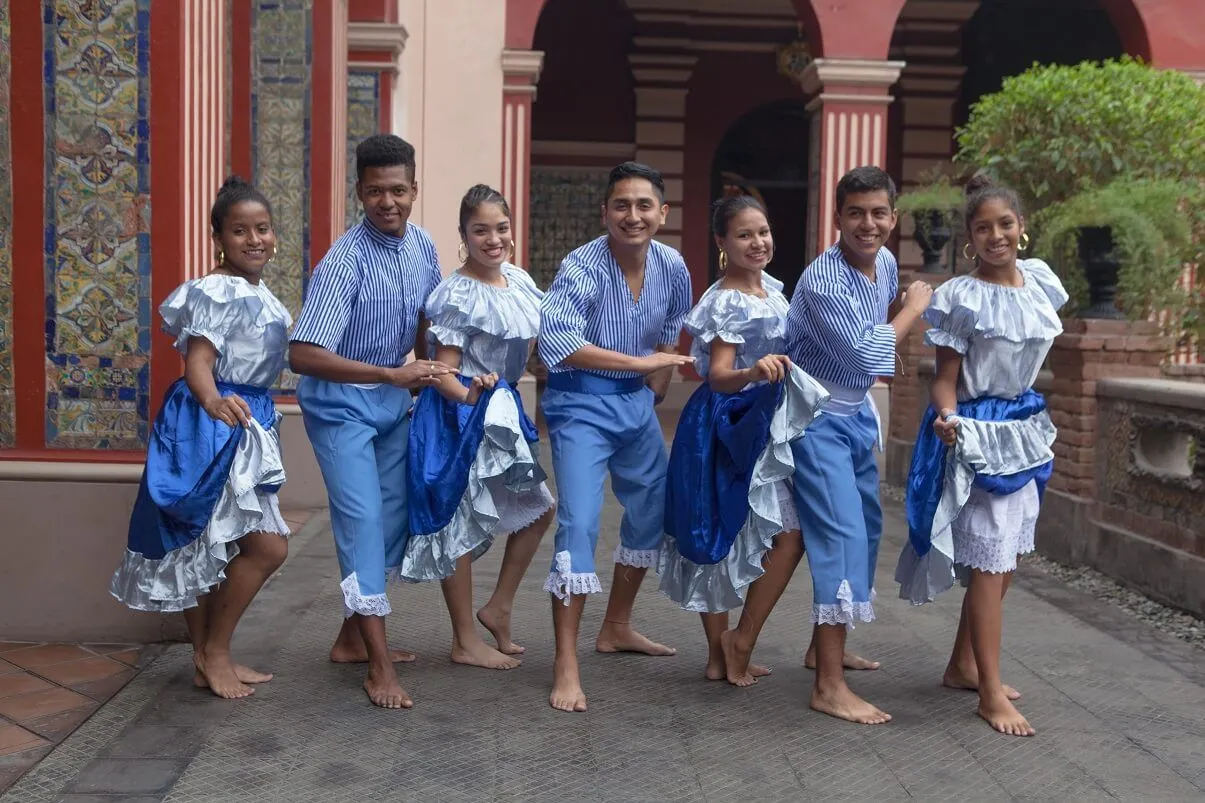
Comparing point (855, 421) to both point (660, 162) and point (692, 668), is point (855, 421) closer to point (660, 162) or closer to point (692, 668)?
point (692, 668)

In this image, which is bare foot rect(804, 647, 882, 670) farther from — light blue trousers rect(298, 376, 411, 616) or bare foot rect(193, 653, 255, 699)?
bare foot rect(193, 653, 255, 699)

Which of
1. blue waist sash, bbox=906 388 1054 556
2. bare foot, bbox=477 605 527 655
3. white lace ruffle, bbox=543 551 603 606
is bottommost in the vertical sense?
bare foot, bbox=477 605 527 655

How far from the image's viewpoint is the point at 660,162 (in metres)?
16.2

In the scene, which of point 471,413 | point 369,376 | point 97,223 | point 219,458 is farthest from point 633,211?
point 97,223

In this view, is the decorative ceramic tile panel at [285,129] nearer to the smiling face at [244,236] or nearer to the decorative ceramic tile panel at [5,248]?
the decorative ceramic tile panel at [5,248]

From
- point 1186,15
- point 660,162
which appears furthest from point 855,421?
point 660,162

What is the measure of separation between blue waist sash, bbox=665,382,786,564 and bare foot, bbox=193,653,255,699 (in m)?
1.50

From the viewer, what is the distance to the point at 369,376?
4480 millimetres

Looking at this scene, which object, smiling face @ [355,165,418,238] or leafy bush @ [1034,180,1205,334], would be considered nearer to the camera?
smiling face @ [355,165,418,238]

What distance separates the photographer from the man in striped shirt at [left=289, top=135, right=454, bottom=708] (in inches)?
177

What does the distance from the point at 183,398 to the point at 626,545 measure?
1.56m

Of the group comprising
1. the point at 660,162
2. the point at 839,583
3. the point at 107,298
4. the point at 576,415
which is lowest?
the point at 839,583

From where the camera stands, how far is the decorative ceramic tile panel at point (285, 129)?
8211 mm

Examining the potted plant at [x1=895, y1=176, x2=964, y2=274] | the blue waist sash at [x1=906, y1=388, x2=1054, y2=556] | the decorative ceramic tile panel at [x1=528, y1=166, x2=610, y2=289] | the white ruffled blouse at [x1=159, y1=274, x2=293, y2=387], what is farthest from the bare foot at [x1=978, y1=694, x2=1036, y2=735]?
the decorative ceramic tile panel at [x1=528, y1=166, x2=610, y2=289]
